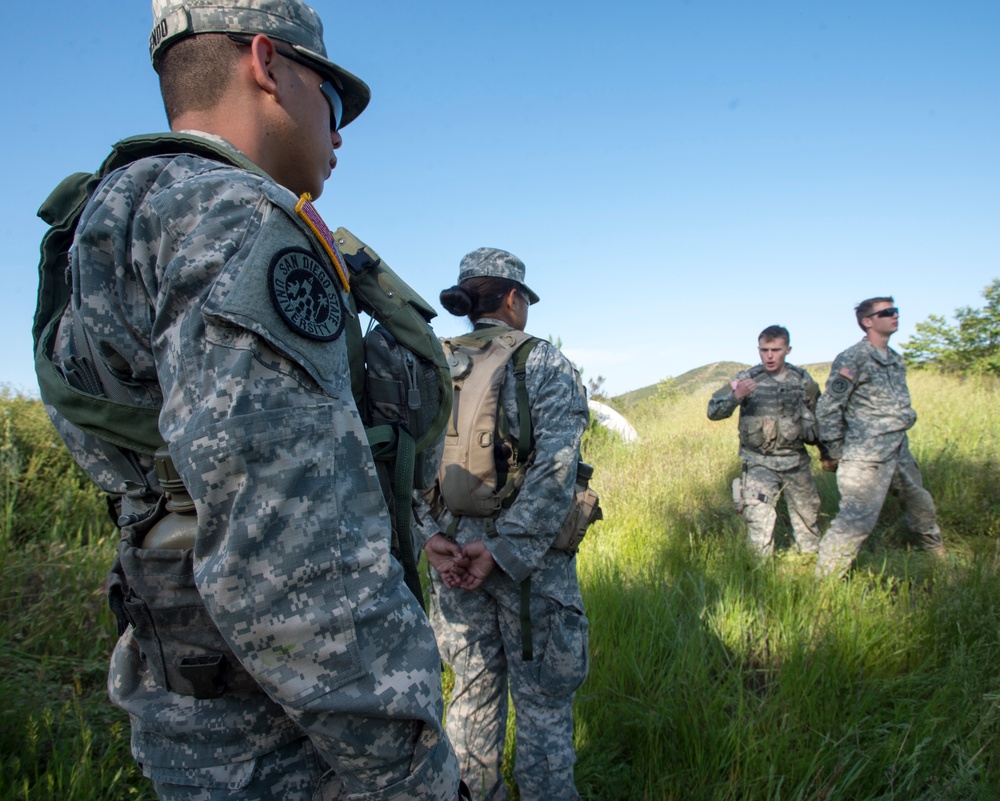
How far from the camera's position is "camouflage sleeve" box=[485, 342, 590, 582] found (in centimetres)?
235

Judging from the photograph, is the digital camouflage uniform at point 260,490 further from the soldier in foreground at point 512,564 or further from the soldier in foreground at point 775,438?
the soldier in foreground at point 775,438

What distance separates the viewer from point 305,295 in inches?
35.2

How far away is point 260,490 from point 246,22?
817mm

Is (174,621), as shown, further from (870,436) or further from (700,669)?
(870,436)

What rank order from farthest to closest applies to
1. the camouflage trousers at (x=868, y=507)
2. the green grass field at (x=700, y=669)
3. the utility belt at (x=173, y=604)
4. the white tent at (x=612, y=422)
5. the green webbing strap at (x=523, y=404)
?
the white tent at (x=612, y=422) → the camouflage trousers at (x=868, y=507) → the green webbing strap at (x=523, y=404) → the green grass field at (x=700, y=669) → the utility belt at (x=173, y=604)

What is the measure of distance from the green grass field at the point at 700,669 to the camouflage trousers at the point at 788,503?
2.09ft

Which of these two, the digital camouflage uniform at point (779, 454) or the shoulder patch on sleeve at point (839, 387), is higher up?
the shoulder patch on sleeve at point (839, 387)

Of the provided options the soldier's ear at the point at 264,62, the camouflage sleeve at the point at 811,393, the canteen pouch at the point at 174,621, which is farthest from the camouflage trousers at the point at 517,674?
the camouflage sleeve at the point at 811,393

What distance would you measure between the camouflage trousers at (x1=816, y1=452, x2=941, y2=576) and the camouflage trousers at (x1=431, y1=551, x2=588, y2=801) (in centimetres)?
306

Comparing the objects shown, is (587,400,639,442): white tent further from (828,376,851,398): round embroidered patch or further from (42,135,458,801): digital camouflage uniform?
(42,135,458,801): digital camouflage uniform

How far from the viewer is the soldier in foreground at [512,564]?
238cm

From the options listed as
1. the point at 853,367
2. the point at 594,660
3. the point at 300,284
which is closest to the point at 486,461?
the point at 594,660

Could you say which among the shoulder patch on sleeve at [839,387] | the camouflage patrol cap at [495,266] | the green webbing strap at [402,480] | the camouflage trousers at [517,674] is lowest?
the camouflage trousers at [517,674]

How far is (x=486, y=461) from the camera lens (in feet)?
8.15
